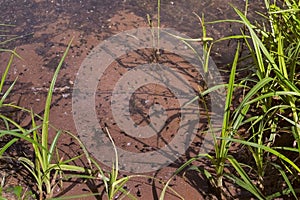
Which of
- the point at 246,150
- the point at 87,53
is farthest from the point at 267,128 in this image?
the point at 87,53

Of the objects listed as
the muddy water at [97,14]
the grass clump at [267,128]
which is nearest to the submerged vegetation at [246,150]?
the grass clump at [267,128]

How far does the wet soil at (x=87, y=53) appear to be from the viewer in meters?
1.51

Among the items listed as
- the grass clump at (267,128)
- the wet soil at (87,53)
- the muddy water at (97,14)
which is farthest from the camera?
the muddy water at (97,14)

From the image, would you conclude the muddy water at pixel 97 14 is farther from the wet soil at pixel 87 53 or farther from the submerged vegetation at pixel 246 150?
the submerged vegetation at pixel 246 150

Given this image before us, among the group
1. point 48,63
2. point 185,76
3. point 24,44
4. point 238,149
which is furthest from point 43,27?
point 238,149

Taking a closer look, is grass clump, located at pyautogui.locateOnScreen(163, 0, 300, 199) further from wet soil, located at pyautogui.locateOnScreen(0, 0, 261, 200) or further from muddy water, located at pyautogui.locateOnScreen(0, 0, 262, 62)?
muddy water, located at pyautogui.locateOnScreen(0, 0, 262, 62)

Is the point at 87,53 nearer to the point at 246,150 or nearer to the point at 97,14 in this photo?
the point at 97,14

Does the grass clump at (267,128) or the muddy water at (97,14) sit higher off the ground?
the muddy water at (97,14)

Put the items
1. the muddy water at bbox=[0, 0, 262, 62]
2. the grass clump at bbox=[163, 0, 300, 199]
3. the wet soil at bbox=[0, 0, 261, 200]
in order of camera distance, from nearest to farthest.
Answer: the grass clump at bbox=[163, 0, 300, 199], the wet soil at bbox=[0, 0, 261, 200], the muddy water at bbox=[0, 0, 262, 62]

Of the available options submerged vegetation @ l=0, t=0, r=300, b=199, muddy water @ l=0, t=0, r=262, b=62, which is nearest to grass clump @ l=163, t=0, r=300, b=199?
submerged vegetation @ l=0, t=0, r=300, b=199

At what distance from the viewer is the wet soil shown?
1512mm

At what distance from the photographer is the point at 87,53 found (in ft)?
6.80

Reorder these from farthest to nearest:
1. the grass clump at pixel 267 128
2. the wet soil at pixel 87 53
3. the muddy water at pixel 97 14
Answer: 1. the muddy water at pixel 97 14
2. the wet soil at pixel 87 53
3. the grass clump at pixel 267 128

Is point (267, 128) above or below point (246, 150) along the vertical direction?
above
